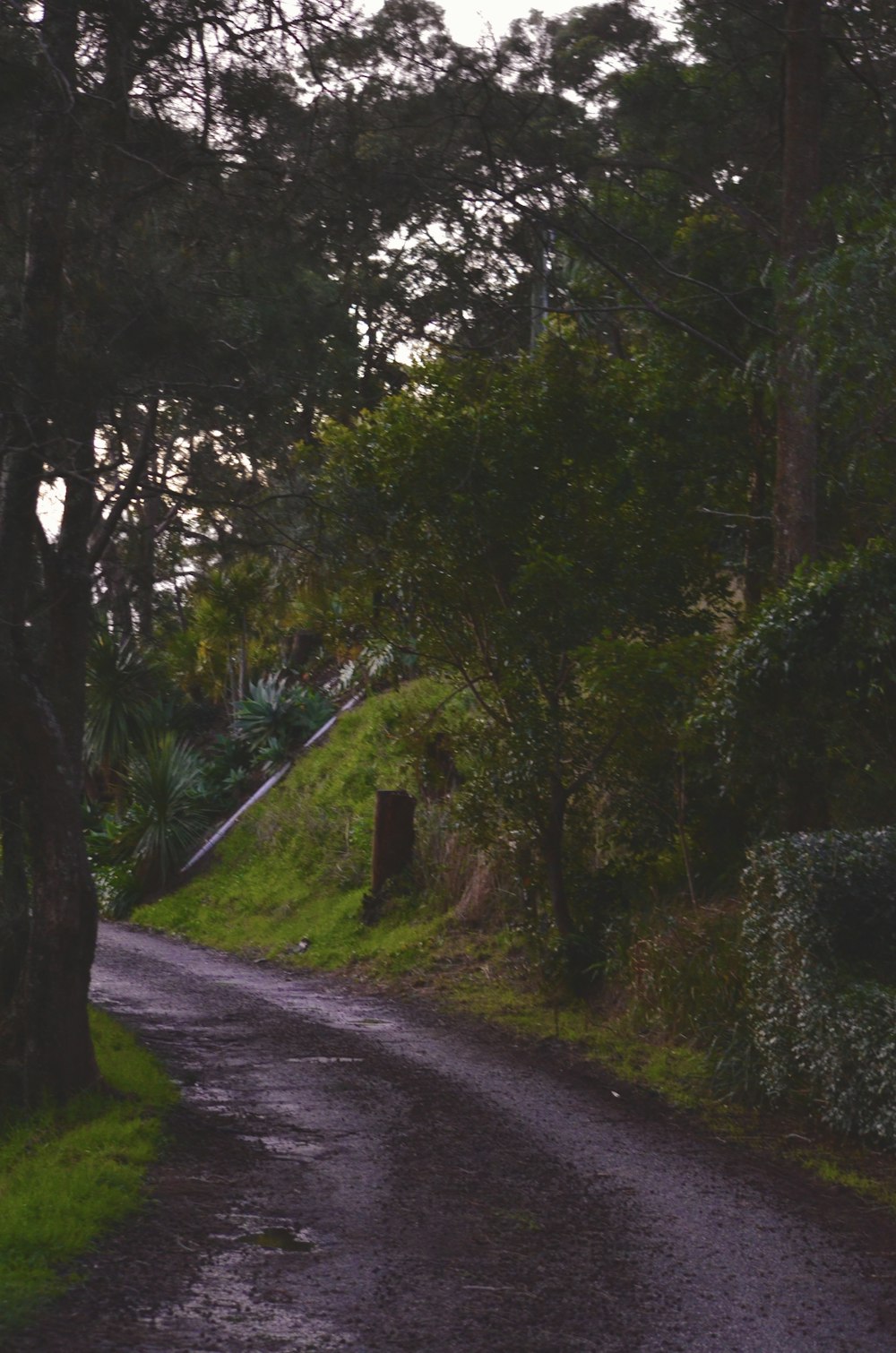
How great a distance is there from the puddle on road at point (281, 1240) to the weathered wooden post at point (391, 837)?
12999 millimetres

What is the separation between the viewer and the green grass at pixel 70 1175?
580 centimetres

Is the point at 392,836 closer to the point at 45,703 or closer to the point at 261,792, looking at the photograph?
the point at 261,792

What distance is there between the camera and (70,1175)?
23.8 ft

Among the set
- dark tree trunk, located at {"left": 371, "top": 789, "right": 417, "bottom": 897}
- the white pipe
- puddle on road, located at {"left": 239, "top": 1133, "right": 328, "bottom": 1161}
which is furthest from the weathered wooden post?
puddle on road, located at {"left": 239, "top": 1133, "right": 328, "bottom": 1161}

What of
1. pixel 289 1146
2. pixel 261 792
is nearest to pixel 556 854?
pixel 289 1146

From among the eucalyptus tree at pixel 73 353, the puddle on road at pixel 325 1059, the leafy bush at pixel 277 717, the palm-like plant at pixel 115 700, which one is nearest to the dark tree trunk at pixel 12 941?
the eucalyptus tree at pixel 73 353

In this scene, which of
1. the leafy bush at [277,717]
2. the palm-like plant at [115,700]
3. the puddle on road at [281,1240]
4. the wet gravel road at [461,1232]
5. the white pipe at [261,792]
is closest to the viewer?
the wet gravel road at [461,1232]

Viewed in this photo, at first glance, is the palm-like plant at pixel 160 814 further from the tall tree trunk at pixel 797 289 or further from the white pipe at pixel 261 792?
the tall tree trunk at pixel 797 289

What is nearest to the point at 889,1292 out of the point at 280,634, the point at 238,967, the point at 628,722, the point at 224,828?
the point at 628,722

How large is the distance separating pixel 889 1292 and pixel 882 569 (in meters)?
5.70

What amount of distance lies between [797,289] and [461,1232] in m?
8.51

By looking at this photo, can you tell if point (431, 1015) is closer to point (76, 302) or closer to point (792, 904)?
point (792, 904)

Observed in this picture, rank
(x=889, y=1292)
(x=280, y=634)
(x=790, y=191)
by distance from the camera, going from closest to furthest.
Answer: (x=889, y=1292), (x=790, y=191), (x=280, y=634)

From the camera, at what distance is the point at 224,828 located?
27000 millimetres
